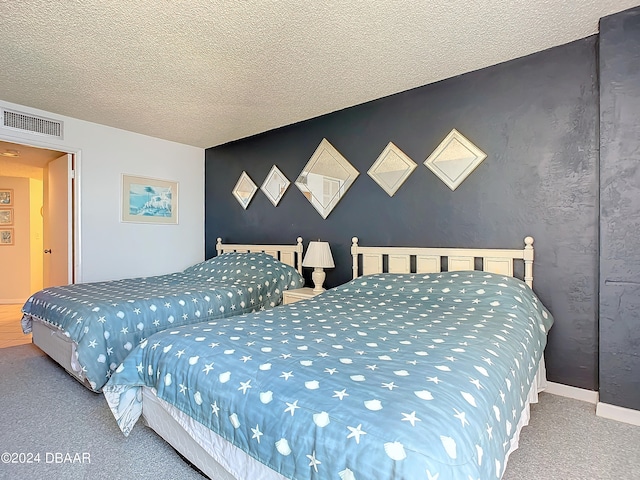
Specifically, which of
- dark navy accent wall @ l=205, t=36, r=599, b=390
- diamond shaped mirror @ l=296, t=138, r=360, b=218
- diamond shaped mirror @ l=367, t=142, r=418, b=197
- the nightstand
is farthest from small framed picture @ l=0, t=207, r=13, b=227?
diamond shaped mirror @ l=367, t=142, r=418, b=197

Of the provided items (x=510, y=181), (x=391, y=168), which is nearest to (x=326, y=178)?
(x=391, y=168)

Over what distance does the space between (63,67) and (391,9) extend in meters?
2.42

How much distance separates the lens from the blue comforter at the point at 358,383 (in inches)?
33.7

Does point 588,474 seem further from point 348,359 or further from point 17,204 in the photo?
point 17,204

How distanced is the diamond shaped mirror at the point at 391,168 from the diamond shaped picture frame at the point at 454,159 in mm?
210

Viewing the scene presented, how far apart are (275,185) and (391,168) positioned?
59.2 inches

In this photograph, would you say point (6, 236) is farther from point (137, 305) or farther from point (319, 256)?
point (319, 256)

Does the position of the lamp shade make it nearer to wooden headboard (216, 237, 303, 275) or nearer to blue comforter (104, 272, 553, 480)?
wooden headboard (216, 237, 303, 275)

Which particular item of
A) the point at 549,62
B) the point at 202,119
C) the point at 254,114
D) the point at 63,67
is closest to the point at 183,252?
the point at 202,119

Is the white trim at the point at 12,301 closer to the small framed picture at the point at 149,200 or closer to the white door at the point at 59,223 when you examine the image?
the white door at the point at 59,223

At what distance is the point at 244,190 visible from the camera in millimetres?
4359

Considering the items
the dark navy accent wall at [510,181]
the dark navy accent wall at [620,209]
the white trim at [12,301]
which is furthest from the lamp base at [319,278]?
the white trim at [12,301]

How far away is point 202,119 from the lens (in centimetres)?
363

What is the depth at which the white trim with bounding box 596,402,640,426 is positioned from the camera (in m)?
1.92
